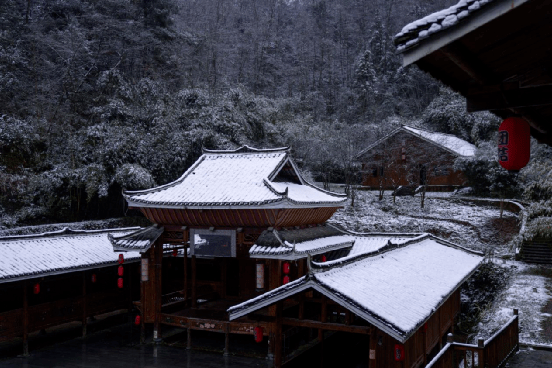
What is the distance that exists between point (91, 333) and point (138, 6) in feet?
97.5

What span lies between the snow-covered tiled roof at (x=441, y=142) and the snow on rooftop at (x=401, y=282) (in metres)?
20.9

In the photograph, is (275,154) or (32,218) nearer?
(275,154)

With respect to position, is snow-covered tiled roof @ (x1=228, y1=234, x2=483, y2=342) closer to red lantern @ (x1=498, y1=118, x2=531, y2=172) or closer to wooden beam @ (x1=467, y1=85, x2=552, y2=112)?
red lantern @ (x1=498, y1=118, x2=531, y2=172)

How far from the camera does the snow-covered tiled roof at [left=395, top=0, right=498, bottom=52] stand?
4145 millimetres

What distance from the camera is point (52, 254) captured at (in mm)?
15688

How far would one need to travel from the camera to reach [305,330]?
1672 centimetres

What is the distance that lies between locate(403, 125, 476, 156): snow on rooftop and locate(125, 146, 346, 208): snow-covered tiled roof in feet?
70.8

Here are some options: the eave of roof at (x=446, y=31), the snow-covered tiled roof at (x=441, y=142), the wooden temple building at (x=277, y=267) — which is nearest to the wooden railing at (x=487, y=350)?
the wooden temple building at (x=277, y=267)

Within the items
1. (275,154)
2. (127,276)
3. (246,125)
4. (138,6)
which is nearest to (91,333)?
(127,276)

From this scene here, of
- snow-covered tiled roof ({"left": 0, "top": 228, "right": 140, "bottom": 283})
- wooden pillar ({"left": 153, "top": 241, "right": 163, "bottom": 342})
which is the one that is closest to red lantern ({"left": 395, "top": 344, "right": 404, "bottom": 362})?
wooden pillar ({"left": 153, "top": 241, "right": 163, "bottom": 342})

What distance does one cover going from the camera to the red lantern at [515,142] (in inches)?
244

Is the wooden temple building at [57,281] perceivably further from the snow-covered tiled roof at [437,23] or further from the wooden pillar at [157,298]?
the snow-covered tiled roof at [437,23]

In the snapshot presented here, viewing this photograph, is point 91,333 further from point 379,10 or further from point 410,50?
point 379,10

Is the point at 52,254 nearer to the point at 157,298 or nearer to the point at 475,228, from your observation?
the point at 157,298
